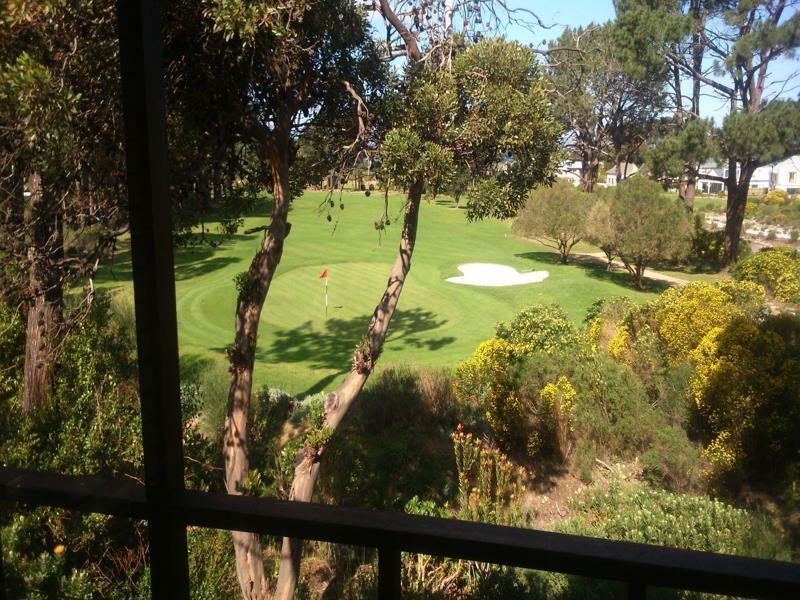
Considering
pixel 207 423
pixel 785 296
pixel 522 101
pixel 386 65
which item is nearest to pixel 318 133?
pixel 386 65

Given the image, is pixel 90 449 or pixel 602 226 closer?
pixel 90 449

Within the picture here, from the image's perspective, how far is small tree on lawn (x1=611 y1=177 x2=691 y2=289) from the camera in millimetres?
7297

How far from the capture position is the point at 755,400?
5.23 metres

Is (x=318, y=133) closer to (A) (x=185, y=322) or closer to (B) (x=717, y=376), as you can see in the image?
(B) (x=717, y=376)

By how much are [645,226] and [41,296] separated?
609 cm

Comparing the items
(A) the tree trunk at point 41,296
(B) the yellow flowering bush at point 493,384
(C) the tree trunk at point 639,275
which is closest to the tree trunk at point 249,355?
(A) the tree trunk at point 41,296

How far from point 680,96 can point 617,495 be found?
326 cm

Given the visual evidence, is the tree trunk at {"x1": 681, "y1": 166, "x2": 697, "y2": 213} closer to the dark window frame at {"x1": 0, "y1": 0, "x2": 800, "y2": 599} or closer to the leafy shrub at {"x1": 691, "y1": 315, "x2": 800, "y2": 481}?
Answer: the leafy shrub at {"x1": 691, "y1": 315, "x2": 800, "y2": 481}

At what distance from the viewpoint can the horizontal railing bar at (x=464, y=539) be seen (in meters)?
0.63

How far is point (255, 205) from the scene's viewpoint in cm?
451

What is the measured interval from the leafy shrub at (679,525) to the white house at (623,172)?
3563 millimetres

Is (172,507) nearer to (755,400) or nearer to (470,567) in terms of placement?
(470,567)

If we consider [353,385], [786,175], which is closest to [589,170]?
[786,175]

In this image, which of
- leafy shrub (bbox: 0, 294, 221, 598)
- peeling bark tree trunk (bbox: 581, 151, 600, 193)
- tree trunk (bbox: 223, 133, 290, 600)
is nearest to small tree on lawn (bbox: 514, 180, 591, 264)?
peeling bark tree trunk (bbox: 581, 151, 600, 193)
